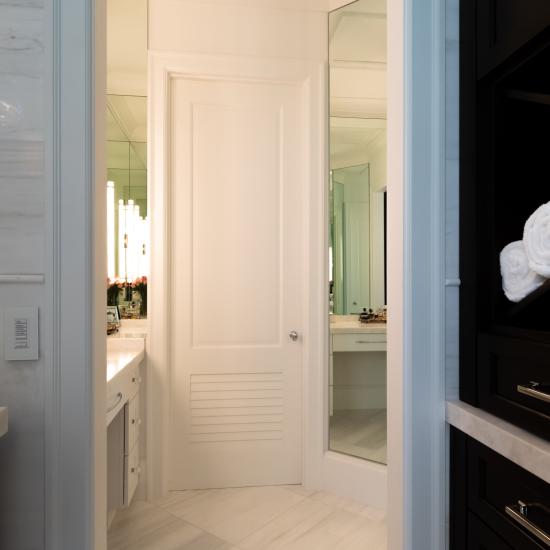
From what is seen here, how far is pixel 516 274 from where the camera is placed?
907 millimetres

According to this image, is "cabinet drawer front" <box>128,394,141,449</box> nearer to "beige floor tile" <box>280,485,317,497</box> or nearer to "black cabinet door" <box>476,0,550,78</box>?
"beige floor tile" <box>280,485,317,497</box>

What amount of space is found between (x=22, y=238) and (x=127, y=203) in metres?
1.83

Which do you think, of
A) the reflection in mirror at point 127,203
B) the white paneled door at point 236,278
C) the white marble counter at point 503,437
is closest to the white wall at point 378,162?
the white paneled door at point 236,278

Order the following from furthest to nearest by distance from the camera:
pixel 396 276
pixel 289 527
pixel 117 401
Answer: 1. pixel 289 527
2. pixel 117 401
3. pixel 396 276

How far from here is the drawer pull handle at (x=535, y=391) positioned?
786mm

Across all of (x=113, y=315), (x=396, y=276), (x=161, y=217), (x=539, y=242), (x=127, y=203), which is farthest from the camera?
(x=127, y=203)

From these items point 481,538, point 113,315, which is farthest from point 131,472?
point 481,538

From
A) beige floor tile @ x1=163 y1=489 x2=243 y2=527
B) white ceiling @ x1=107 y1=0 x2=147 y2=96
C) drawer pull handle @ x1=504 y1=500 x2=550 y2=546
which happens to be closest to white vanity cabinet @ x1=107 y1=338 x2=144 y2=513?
beige floor tile @ x1=163 y1=489 x2=243 y2=527

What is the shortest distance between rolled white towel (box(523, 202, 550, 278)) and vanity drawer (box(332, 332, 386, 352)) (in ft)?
5.03

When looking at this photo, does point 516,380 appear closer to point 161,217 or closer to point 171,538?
point 171,538

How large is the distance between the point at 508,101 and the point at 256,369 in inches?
75.8

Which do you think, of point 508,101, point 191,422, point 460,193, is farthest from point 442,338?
point 191,422

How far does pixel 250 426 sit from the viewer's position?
2.52 meters

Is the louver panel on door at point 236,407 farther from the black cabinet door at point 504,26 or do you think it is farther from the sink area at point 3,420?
the black cabinet door at point 504,26
